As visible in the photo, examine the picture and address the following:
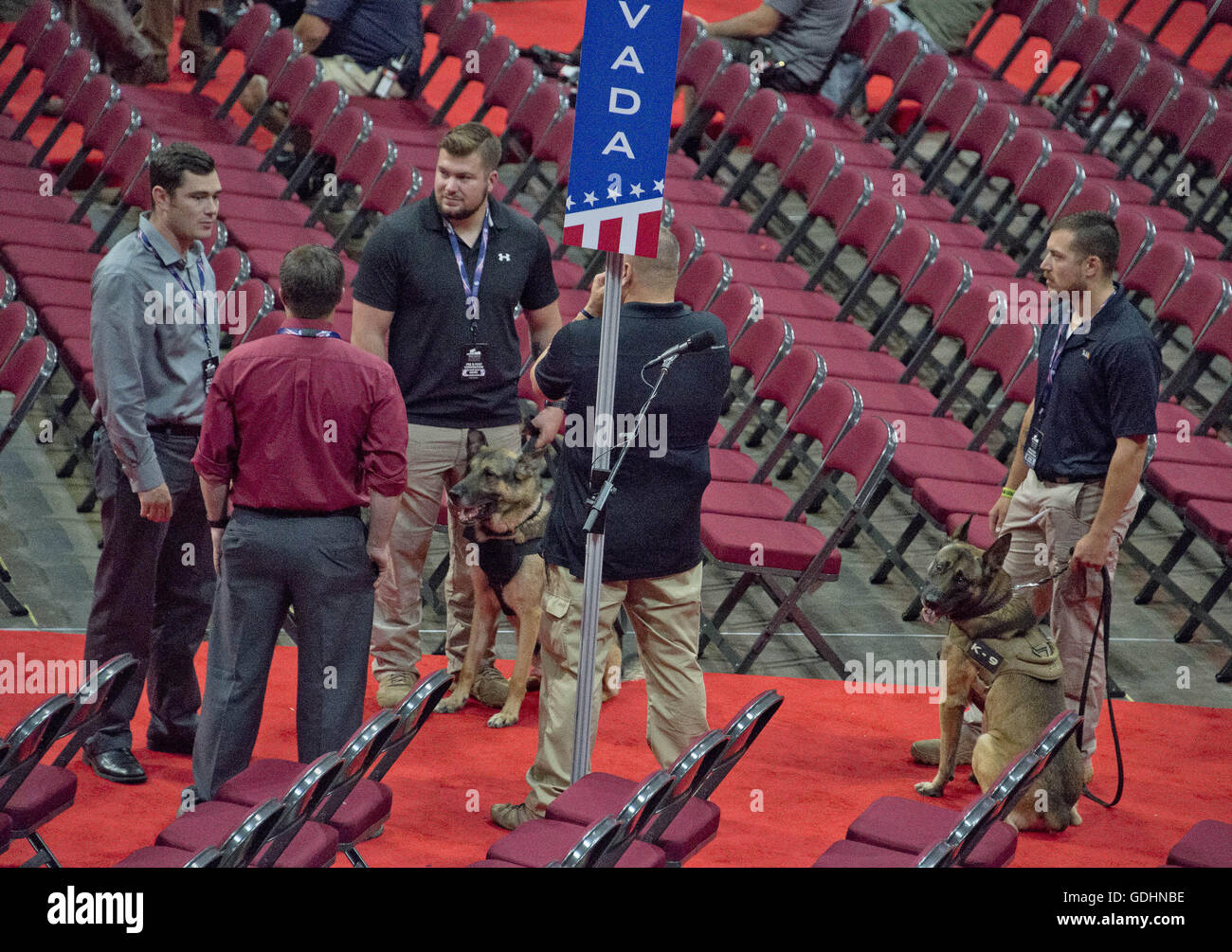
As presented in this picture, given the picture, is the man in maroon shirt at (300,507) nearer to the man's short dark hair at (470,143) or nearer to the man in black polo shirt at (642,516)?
the man in black polo shirt at (642,516)

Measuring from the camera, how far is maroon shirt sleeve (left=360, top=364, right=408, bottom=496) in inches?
159

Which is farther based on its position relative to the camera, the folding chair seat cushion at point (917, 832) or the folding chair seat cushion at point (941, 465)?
the folding chair seat cushion at point (941, 465)

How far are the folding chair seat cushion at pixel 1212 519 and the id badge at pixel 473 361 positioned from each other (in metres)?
2.72

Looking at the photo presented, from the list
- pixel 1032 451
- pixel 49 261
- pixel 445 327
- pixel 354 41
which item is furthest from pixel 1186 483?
pixel 354 41

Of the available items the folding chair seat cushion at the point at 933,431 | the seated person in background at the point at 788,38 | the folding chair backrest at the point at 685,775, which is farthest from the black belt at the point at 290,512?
the seated person in background at the point at 788,38

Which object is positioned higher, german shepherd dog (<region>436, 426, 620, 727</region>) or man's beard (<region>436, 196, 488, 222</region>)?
man's beard (<region>436, 196, 488, 222</region>)

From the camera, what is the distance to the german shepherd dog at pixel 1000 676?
14.6ft

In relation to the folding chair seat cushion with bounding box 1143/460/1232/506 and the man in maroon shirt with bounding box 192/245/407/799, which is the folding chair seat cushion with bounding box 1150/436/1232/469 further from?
the man in maroon shirt with bounding box 192/245/407/799

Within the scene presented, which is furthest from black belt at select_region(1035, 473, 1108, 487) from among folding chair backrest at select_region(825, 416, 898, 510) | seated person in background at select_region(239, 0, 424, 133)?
seated person in background at select_region(239, 0, 424, 133)

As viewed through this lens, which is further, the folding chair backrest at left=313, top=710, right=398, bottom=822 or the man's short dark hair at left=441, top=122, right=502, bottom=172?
the man's short dark hair at left=441, top=122, right=502, bottom=172

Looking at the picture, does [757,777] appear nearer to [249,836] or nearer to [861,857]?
[861,857]

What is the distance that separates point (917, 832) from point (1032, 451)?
1599mm

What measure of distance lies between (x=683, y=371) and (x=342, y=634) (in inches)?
43.0

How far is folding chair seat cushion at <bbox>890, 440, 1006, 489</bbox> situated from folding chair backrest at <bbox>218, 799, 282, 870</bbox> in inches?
136
